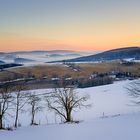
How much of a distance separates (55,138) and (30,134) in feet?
11.0

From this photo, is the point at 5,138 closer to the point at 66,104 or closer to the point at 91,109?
the point at 66,104

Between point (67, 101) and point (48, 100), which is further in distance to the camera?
point (48, 100)

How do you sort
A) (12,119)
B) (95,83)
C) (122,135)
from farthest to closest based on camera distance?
(95,83) → (12,119) → (122,135)

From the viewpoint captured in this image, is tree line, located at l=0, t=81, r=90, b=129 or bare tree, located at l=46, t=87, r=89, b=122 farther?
bare tree, located at l=46, t=87, r=89, b=122

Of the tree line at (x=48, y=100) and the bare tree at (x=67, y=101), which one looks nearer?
the tree line at (x=48, y=100)

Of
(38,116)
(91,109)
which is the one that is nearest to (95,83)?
(91,109)

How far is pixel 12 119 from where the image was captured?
2064 inches

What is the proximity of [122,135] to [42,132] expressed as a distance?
283 inches

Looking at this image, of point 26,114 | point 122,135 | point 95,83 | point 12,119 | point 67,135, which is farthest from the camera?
point 95,83

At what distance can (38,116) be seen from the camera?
54.8 m

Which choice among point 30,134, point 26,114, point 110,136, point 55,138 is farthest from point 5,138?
point 26,114

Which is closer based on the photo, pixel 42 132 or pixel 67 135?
pixel 67 135

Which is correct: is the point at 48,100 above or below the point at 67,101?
below

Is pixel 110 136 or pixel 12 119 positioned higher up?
pixel 110 136
